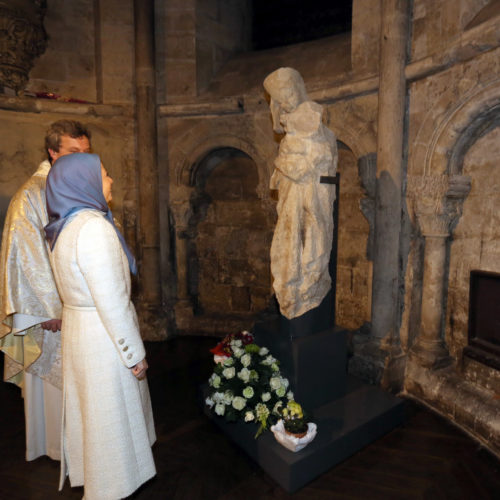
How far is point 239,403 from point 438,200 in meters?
2.44

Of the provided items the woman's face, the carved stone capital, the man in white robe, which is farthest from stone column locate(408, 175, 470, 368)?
the man in white robe

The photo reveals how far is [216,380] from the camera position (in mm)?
3090

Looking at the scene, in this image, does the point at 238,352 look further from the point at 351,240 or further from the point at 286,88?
the point at 351,240

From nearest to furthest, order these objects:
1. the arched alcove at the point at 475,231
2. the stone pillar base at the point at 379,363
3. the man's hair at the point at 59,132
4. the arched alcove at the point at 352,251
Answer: the man's hair at the point at 59,132 < the arched alcove at the point at 475,231 < the stone pillar base at the point at 379,363 < the arched alcove at the point at 352,251

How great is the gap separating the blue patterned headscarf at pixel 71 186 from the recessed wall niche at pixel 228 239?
12.3ft

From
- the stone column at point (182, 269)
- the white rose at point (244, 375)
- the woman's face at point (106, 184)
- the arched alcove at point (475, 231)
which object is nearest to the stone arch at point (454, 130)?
the arched alcove at point (475, 231)

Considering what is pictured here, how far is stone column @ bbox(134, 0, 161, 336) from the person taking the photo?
5230mm

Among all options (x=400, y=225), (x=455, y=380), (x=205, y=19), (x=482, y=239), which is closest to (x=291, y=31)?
(x=205, y=19)

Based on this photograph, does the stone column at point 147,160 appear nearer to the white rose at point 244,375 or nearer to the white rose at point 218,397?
the white rose at point 218,397

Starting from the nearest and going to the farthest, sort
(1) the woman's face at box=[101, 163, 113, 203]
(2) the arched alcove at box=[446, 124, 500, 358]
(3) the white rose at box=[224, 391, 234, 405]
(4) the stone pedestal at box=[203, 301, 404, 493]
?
(1) the woman's face at box=[101, 163, 113, 203]
(4) the stone pedestal at box=[203, 301, 404, 493]
(3) the white rose at box=[224, 391, 234, 405]
(2) the arched alcove at box=[446, 124, 500, 358]

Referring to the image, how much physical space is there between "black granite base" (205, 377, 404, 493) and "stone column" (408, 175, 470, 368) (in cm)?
77

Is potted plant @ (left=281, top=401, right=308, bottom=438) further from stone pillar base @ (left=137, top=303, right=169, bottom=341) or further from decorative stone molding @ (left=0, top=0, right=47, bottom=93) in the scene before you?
decorative stone molding @ (left=0, top=0, right=47, bottom=93)

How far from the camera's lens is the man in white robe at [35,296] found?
2549mm

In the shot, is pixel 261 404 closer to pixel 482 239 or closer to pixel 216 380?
pixel 216 380
